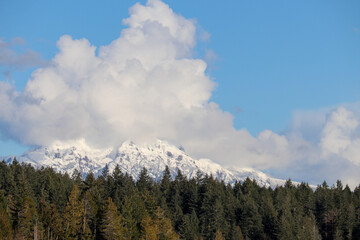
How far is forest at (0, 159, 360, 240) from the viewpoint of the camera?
380ft

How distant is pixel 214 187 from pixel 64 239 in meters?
60.2

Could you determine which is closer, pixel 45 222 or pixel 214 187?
pixel 45 222

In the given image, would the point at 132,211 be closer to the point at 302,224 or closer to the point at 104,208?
the point at 104,208

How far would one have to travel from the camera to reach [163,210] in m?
A: 138

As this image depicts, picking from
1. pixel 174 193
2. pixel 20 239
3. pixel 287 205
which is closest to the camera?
pixel 20 239

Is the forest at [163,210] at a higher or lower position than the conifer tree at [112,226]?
higher

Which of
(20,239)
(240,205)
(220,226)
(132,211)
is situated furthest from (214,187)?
(20,239)

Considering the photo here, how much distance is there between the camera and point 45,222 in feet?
393

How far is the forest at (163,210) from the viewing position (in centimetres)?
11569

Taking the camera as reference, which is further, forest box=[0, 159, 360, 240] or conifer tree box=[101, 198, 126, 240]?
forest box=[0, 159, 360, 240]

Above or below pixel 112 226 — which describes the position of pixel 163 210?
above

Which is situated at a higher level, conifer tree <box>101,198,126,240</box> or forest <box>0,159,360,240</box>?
forest <box>0,159,360,240</box>

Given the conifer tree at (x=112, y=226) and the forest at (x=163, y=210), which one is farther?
the forest at (x=163, y=210)

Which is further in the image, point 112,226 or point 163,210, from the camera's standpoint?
point 163,210
